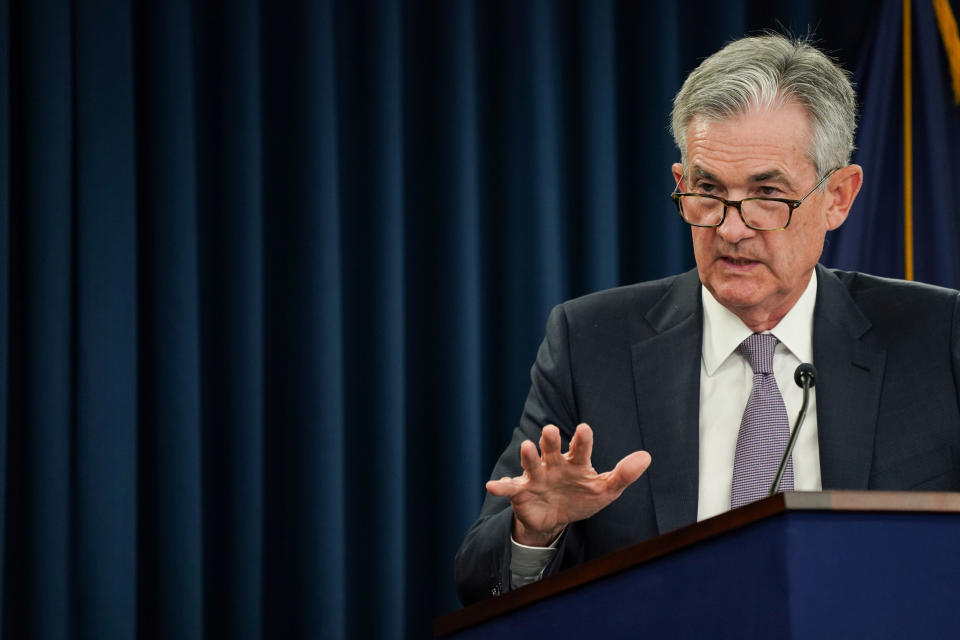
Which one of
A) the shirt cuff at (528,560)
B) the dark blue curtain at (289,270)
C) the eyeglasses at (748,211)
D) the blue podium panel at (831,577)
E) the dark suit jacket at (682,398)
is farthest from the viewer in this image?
the dark blue curtain at (289,270)

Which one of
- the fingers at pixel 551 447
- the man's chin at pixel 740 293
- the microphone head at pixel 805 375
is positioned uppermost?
the man's chin at pixel 740 293

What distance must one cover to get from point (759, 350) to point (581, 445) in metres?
0.66

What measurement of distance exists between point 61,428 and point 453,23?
1.49 meters

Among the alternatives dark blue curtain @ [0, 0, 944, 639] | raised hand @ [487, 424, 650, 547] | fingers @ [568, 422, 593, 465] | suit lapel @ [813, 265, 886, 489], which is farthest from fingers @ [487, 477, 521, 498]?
dark blue curtain @ [0, 0, 944, 639]

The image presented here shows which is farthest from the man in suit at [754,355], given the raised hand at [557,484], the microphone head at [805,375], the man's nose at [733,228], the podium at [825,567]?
the podium at [825,567]

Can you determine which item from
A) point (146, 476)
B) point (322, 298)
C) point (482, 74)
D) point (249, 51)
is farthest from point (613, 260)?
point (146, 476)

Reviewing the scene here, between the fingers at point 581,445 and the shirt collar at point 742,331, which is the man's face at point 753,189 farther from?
the fingers at point 581,445

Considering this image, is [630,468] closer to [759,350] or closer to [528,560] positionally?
[528,560]

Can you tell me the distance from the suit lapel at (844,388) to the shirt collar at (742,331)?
0.03 meters

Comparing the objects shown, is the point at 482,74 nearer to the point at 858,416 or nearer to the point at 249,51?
the point at 249,51

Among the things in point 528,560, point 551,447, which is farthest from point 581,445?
point 528,560

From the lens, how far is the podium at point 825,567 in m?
1.08

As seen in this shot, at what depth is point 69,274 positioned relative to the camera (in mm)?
2738

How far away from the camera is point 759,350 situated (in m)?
2.06
